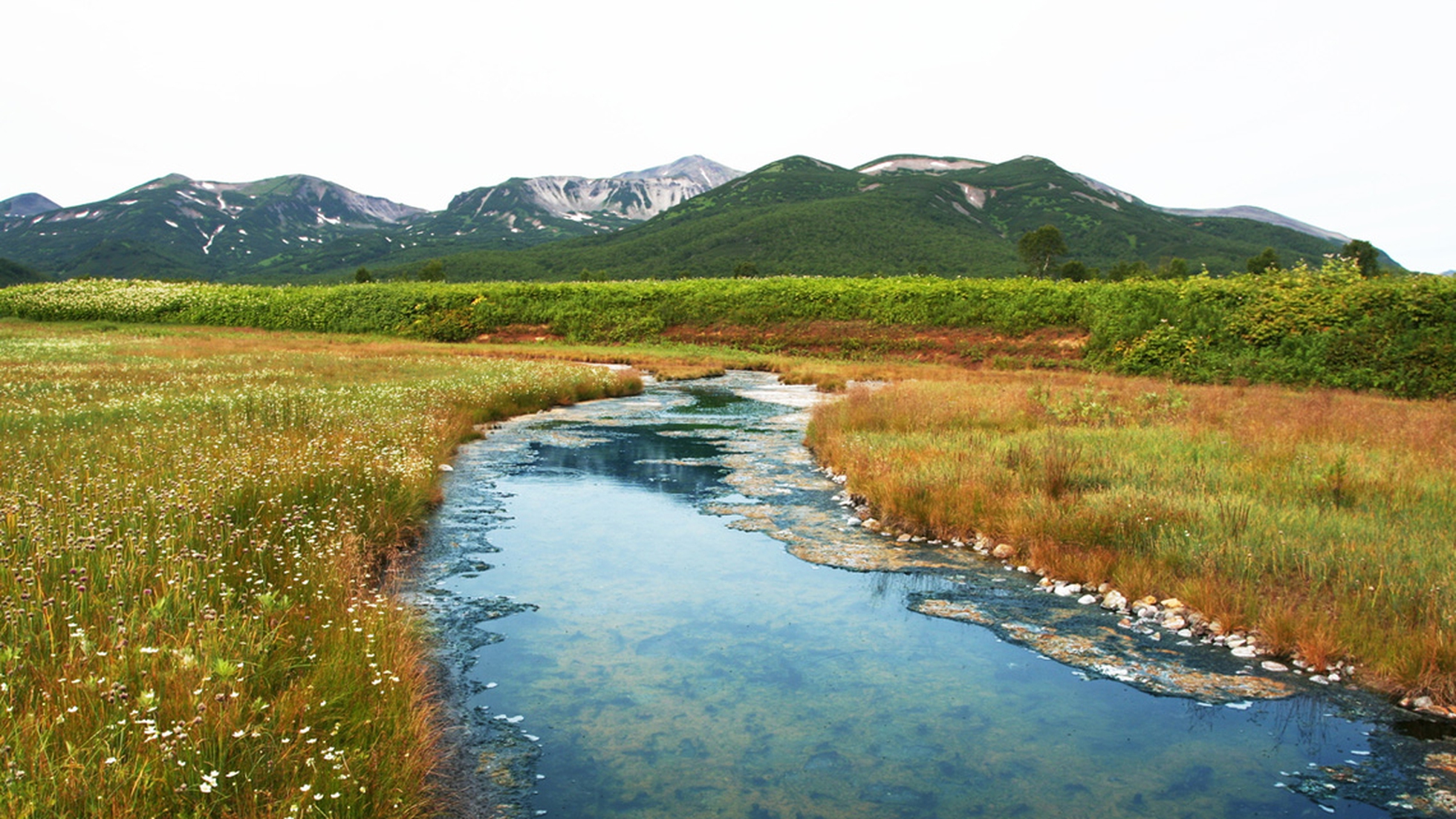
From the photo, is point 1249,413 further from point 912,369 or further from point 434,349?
point 434,349

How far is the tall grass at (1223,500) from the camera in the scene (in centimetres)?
675

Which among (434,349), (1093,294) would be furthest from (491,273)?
(1093,294)

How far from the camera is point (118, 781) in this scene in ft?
11.2

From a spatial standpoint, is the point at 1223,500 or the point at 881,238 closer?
the point at 1223,500

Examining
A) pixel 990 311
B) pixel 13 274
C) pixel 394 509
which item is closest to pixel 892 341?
pixel 990 311

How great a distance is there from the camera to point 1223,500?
9195 mm

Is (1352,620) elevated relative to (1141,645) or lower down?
elevated

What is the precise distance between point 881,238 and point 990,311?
100 metres

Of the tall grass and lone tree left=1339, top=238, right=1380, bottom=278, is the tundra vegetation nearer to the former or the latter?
the tall grass

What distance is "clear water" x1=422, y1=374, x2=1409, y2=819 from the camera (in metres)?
4.93

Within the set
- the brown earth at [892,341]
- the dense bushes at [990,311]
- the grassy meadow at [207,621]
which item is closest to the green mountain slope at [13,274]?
the dense bushes at [990,311]

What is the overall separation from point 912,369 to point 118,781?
3102 centimetres

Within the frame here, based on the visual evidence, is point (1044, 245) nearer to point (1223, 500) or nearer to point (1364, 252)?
point (1364, 252)

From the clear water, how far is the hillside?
91.8m
